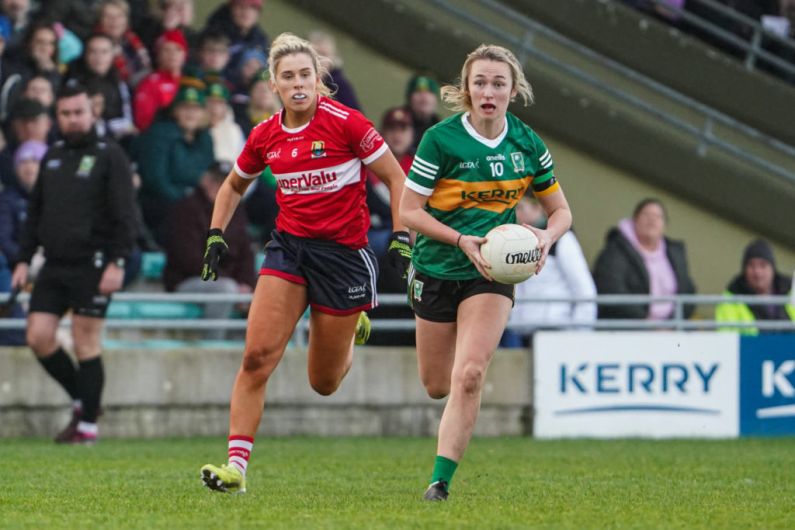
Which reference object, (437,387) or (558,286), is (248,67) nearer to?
(558,286)

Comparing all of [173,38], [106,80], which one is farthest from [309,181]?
[173,38]

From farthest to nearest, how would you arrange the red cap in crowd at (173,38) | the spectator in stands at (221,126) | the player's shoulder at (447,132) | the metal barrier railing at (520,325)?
the red cap in crowd at (173,38), the spectator in stands at (221,126), the metal barrier railing at (520,325), the player's shoulder at (447,132)

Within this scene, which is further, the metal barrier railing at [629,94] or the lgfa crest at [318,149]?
the metal barrier railing at [629,94]

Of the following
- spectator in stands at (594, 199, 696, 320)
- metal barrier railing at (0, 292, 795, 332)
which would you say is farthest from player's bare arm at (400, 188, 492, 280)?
spectator in stands at (594, 199, 696, 320)

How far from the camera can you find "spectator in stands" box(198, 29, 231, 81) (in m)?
17.1

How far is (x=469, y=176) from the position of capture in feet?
29.3

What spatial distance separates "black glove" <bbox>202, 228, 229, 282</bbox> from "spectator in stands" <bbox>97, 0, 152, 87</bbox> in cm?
736

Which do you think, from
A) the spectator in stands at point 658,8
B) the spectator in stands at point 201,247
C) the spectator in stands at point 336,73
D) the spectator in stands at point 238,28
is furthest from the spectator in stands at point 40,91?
the spectator in stands at point 658,8

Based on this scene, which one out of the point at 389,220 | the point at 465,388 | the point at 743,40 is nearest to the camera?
the point at 465,388

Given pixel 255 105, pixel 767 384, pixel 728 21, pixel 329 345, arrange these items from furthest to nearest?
pixel 728 21 → pixel 255 105 → pixel 767 384 → pixel 329 345

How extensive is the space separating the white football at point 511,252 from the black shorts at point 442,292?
0.91ft

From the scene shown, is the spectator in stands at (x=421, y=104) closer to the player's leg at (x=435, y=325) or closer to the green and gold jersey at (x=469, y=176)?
the player's leg at (x=435, y=325)

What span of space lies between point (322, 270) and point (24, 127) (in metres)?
6.78

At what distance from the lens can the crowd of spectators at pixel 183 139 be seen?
15.4 m
